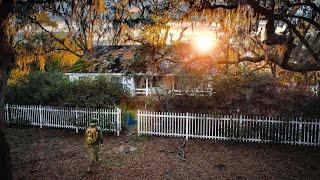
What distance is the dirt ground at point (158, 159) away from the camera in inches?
377

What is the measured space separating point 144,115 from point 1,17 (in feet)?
24.8

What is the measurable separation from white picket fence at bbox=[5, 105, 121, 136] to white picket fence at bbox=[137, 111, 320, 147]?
1263 mm

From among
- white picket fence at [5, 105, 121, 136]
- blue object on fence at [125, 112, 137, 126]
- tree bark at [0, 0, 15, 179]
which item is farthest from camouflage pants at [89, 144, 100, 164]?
blue object on fence at [125, 112, 137, 126]

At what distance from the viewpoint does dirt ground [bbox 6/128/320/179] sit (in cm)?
957

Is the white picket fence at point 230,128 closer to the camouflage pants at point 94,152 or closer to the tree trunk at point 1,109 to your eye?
the camouflage pants at point 94,152

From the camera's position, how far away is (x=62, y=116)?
599 inches

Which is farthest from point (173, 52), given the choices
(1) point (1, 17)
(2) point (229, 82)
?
(1) point (1, 17)

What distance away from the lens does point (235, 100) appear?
557 inches

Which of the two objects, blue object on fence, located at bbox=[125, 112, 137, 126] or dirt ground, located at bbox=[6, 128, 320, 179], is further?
blue object on fence, located at bbox=[125, 112, 137, 126]

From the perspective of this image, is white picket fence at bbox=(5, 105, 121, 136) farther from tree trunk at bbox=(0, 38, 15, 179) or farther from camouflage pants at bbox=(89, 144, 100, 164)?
tree trunk at bbox=(0, 38, 15, 179)

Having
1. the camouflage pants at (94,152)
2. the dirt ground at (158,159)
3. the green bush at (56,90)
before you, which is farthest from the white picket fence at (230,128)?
the camouflage pants at (94,152)

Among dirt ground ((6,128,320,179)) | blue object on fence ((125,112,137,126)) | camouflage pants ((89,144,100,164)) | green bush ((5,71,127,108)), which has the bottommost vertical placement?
dirt ground ((6,128,320,179))

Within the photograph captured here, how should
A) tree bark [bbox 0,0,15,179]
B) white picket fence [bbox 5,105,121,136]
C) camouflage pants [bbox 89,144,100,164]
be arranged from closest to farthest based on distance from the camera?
tree bark [bbox 0,0,15,179], camouflage pants [bbox 89,144,100,164], white picket fence [bbox 5,105,121,136]

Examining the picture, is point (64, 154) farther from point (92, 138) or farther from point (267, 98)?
point (267, 98)
